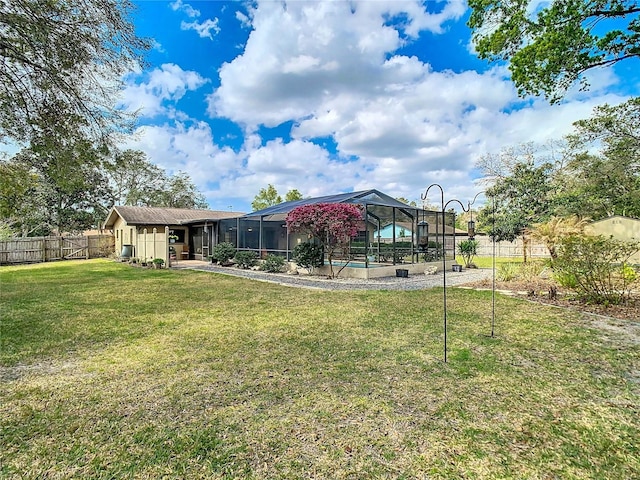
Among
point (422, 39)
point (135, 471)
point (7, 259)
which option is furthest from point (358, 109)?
point (7, 259)

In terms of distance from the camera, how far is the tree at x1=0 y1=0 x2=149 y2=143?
484 centimetres

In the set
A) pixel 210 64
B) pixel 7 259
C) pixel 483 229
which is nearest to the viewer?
pixel 210 64

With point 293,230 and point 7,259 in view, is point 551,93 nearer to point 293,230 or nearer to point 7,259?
point 293,230

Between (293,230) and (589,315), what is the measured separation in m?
8.25

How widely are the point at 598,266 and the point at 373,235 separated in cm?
761

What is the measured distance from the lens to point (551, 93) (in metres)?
7.75

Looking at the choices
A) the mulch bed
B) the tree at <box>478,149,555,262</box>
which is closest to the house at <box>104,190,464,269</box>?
the mulch bed

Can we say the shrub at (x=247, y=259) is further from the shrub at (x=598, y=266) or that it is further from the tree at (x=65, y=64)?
the shrub at (x=598, y=266)

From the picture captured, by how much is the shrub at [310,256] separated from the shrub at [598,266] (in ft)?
23.8

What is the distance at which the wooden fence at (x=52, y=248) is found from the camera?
56.6 ft

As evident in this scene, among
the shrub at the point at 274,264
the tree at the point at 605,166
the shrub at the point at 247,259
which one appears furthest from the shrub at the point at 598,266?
the shrub at the point at 247,259

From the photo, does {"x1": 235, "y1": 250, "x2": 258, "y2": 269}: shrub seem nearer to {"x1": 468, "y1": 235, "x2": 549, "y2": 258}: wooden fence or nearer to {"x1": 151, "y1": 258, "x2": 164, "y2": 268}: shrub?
{"x1": 151, "y1": 258, "x2": 164, "y2": 268}: shrub

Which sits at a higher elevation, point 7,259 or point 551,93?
point 551,93

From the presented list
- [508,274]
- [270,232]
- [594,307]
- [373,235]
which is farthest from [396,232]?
[594,307]
